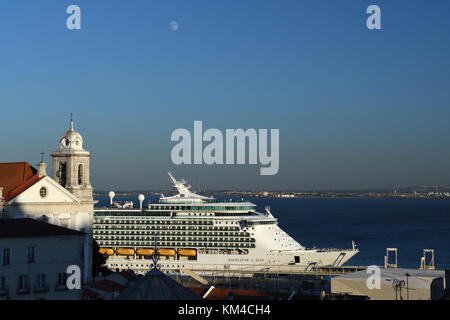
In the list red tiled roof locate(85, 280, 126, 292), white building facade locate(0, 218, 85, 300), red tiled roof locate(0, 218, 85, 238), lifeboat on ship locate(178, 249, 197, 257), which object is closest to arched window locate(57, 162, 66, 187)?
red tiled roof locate(85, 280, 126, 292)

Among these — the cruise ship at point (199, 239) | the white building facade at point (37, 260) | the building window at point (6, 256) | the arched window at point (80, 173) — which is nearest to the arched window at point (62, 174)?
the arched window at point (80, 173)

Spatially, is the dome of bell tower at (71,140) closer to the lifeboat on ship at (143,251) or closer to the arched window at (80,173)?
the arched window at (80,173)

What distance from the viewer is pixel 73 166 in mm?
51969

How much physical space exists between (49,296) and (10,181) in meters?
16.5

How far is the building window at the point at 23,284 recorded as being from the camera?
109 feet

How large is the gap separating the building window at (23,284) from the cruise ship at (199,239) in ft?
152

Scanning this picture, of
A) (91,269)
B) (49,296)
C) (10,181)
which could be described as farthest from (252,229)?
(49,296)

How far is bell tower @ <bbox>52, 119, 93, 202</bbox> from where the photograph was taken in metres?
51.9

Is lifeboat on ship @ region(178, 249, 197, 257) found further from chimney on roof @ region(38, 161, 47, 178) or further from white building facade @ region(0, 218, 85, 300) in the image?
white building facade @ region(0, 218, 85, 300)

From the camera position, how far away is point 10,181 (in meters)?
48.6

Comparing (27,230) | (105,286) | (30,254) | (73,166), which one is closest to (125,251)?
(73,166)

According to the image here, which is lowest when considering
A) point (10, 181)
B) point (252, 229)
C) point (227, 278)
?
point (227, 278)
